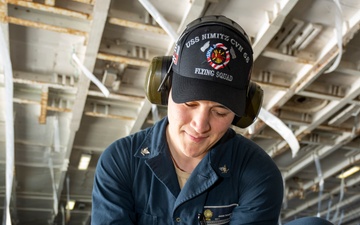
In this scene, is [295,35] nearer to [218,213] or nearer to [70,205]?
[218,213]

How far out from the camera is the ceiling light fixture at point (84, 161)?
6618 millimetres

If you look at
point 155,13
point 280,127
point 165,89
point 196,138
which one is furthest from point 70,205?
point 196,138

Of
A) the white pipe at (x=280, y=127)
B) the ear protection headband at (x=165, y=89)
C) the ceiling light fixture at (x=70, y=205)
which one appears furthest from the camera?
the ceiling light fixture at (x=70, y=205)

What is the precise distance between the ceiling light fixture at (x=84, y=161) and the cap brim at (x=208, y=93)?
5482 mm

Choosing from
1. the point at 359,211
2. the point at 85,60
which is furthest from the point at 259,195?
the point at 359,211

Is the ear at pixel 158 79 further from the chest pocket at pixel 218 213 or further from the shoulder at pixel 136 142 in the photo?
the chest pocket at pixel 218 213

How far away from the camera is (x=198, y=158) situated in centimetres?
147

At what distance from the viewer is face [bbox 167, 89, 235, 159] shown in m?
1.27

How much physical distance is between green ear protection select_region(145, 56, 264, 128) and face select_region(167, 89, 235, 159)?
9 cm

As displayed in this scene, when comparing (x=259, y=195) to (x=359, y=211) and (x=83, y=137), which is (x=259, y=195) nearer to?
(x=83, y=137)

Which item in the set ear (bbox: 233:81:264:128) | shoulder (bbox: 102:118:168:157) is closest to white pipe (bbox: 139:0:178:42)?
shoulder (bbox: 102:118:168:157)

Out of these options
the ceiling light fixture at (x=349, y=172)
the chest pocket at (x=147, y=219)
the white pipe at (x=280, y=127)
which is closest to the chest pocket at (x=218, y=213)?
the chest pocket at (x=147, y=219)

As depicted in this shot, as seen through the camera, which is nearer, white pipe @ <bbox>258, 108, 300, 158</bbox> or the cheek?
the cheek

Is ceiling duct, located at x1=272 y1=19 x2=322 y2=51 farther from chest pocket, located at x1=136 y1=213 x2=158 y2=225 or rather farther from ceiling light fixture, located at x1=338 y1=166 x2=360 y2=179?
ceiling light fixture, located at x1=338 y1=166 x2=360 y2=179
